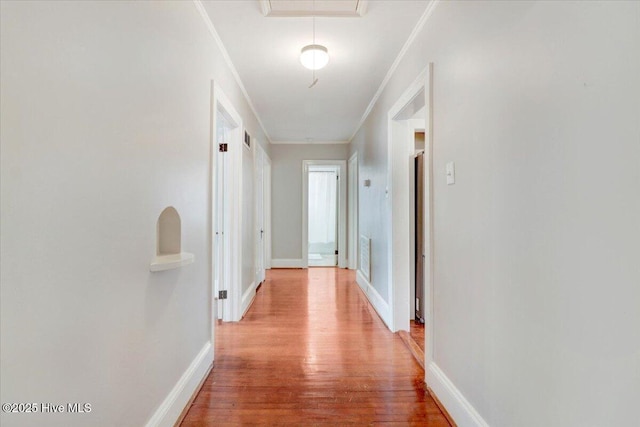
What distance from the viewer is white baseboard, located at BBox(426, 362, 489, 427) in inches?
60.6

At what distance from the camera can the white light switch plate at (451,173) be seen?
1770 millimetres


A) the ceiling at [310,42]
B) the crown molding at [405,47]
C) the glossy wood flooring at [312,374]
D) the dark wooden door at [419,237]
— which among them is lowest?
the glossy wood flooring at [312,374]

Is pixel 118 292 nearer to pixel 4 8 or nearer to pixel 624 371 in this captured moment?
pixel 4 8

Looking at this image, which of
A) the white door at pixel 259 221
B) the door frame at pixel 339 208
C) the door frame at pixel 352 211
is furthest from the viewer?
the door frame at pixel 339 208

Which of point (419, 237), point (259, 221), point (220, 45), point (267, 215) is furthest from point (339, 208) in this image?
point (220, 45)

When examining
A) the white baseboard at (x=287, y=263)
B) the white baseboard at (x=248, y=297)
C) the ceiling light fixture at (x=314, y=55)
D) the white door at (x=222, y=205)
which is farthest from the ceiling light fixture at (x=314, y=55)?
the white baseboard at (x=287, y=263)

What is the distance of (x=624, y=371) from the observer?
0.82 m

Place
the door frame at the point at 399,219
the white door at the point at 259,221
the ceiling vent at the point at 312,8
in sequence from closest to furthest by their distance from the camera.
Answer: the ceiling vent at the point at 312,8
the door frame at the point at 399,219
the white door at the point at 259,221

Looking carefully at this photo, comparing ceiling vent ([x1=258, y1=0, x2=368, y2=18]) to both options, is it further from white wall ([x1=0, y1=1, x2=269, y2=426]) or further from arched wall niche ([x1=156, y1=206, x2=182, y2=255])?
arched wall niche ([x1=156, y1=206, x2=182, y2=255])

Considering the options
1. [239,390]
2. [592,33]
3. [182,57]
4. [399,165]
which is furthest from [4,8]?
[399,165]

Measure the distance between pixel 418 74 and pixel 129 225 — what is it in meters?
2.10

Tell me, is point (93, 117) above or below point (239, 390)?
above

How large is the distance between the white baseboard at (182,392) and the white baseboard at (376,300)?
1729mm

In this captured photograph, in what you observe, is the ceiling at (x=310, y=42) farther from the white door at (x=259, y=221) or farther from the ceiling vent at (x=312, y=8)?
the white door at (x=259, y=221)
